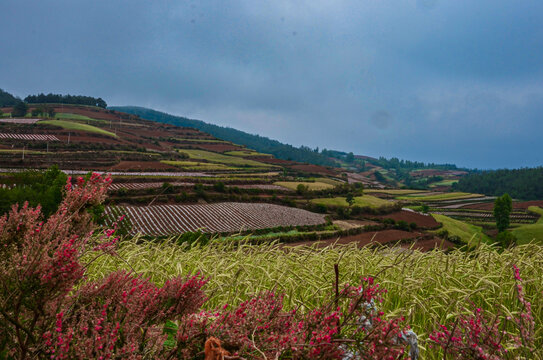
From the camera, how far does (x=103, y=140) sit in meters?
80.1

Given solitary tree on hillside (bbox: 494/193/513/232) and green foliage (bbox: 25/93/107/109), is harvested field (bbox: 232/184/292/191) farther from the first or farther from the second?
green foliage (bbox: 25/93/107/109)

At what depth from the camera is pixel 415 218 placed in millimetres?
52344

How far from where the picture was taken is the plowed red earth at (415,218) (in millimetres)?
47753

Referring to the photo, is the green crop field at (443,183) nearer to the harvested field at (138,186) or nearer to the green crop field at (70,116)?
the harvested field at (138,186)

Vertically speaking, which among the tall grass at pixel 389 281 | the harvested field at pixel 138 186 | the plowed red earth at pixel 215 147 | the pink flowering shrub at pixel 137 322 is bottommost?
the harvested field at pixel 138 186

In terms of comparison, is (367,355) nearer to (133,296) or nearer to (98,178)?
(133,296)

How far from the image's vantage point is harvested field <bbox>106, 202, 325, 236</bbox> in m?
35.2

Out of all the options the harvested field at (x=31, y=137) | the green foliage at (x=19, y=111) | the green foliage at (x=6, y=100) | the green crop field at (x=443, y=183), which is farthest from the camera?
the green foliage at (x=6, y=100)

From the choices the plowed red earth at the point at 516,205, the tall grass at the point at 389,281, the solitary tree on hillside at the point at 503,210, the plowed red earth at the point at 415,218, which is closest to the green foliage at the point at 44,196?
the tall grass at the point at 389,281

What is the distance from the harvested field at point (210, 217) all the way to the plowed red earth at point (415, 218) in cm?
1252

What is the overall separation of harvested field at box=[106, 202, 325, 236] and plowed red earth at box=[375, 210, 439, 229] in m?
12.5

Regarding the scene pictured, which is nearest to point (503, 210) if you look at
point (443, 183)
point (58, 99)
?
point (443, 183)

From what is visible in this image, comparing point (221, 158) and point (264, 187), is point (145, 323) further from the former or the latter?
point (221, 158)

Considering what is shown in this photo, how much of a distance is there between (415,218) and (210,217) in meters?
31.2
